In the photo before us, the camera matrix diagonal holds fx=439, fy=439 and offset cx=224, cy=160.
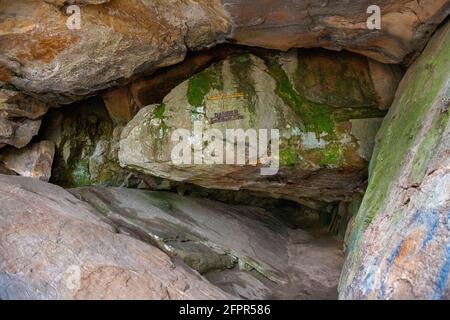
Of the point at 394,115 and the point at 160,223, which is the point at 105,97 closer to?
the point at 160,223

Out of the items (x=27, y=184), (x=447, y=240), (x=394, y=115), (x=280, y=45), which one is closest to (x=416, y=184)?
(x=447, y=240)

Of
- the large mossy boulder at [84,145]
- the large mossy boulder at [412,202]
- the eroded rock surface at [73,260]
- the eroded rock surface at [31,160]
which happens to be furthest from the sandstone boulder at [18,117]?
the large mossy boulder at [412,202]

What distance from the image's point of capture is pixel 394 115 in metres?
6.87

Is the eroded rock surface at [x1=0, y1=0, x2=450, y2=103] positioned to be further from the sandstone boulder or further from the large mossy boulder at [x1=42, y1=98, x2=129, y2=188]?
the large mossy boulder at [x1=42, y1=98, x2=129, y2=188]

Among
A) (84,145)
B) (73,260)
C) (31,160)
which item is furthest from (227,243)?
(31,160)

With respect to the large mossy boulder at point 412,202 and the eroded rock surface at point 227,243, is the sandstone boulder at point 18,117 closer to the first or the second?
the eroded rock surface at point 227,243

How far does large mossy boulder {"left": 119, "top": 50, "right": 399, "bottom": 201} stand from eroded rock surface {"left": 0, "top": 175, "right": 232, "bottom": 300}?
2.06 m

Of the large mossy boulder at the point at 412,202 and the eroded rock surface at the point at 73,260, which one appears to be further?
the eroded rock surface at the point at 73,260

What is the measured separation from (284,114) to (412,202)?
345cm

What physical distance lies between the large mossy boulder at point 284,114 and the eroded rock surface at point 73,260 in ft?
6.75

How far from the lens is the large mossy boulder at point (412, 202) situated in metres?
4.12

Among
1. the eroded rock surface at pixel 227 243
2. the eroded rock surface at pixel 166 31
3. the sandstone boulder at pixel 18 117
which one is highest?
the eroded rock surface at pixel 166 31

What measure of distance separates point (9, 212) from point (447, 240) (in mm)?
5247

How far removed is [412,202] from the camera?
4.71m
